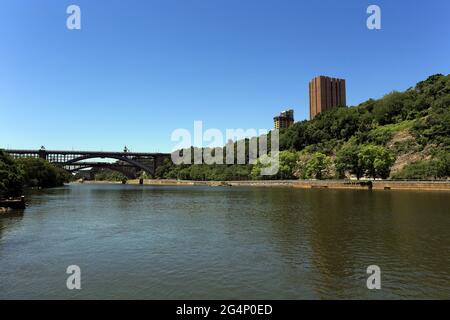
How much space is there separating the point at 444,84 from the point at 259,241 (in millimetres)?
140330

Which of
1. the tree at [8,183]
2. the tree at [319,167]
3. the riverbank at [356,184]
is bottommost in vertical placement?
the riverbank at [356,184]

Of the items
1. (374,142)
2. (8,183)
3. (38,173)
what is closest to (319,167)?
(374,142)

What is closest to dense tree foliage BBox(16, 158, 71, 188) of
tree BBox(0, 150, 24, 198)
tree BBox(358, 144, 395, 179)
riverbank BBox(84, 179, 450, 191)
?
tree BBox(0, 150, 24, 198)

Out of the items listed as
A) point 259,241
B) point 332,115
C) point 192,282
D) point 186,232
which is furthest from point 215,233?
point 332,115

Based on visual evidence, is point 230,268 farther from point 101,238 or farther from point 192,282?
point 101,238

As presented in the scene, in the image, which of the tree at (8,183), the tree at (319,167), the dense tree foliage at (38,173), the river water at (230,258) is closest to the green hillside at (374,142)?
the tree at (319,167)

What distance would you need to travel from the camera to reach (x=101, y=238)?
2539 cm

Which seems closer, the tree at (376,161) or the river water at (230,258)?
the river water at (230,258)

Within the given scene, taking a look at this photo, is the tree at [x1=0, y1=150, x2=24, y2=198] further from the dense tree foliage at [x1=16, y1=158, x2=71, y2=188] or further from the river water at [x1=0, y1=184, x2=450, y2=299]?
the dense tree foliage at [x1=16, y1=158, x2=71, y2=188]

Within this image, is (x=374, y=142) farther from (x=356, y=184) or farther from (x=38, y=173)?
(x=38, y=173)

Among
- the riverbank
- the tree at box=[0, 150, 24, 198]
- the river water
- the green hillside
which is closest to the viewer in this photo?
the river water

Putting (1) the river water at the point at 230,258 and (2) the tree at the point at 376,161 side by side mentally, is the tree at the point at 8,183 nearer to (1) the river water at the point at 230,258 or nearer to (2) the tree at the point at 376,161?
(1) the river water at the point at 230,258

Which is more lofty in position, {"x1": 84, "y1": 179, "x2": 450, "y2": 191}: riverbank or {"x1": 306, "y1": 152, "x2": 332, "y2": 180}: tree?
{"x1": 306, "y1": 152, "x2": 332, "y2": 180}: tree
